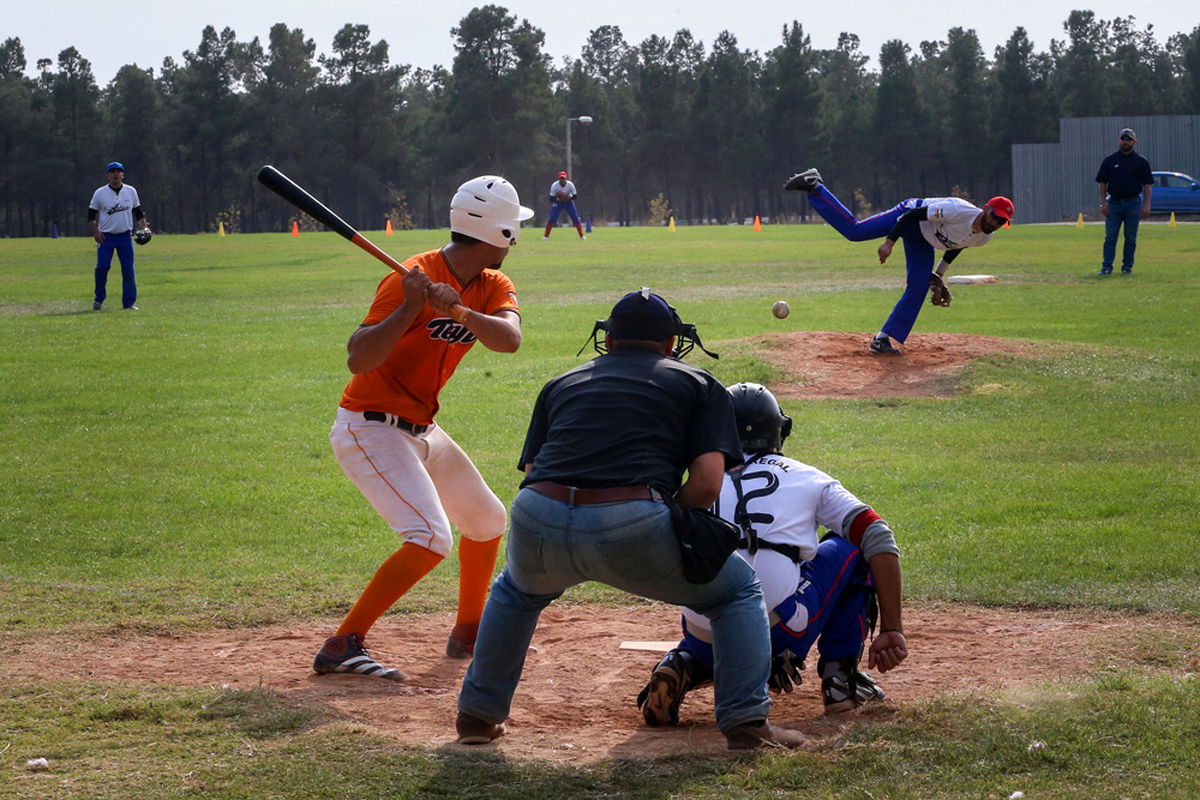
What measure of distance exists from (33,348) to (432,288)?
14565 millimetres

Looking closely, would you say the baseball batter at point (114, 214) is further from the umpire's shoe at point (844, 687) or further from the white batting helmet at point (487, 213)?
the umpire's shoe at point (844, 687)

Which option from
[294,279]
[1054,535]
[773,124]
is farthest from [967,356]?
[773,124]

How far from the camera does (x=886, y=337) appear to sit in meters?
15.1

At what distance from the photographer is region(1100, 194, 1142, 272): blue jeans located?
77.8 feet

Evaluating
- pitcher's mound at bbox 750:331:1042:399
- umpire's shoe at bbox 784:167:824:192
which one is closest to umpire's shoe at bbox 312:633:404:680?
pitcher's mound at bbox 750:331:1042:399

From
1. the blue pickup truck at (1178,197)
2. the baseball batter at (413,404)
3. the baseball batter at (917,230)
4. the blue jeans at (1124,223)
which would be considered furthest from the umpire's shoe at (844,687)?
the blue pickup truck at (1178,197)

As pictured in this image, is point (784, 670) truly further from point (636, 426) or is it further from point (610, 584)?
point (636, 426)

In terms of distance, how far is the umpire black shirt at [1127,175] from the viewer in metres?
23.2

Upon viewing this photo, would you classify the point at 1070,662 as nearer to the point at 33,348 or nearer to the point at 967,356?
the point at 967,356

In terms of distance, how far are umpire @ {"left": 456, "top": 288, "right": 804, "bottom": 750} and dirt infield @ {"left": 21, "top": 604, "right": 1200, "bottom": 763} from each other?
28 centimetres

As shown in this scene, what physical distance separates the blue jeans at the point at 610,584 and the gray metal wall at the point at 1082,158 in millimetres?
69853

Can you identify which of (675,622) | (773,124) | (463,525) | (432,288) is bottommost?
(675,622)

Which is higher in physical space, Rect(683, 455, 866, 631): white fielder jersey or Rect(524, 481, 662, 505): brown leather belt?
Rect(524, 481, 662, 505): brown leather belt

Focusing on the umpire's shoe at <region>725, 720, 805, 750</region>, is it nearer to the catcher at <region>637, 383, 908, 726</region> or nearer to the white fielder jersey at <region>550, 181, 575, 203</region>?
the catcher at <region>637, 383, 908, 726</region>
